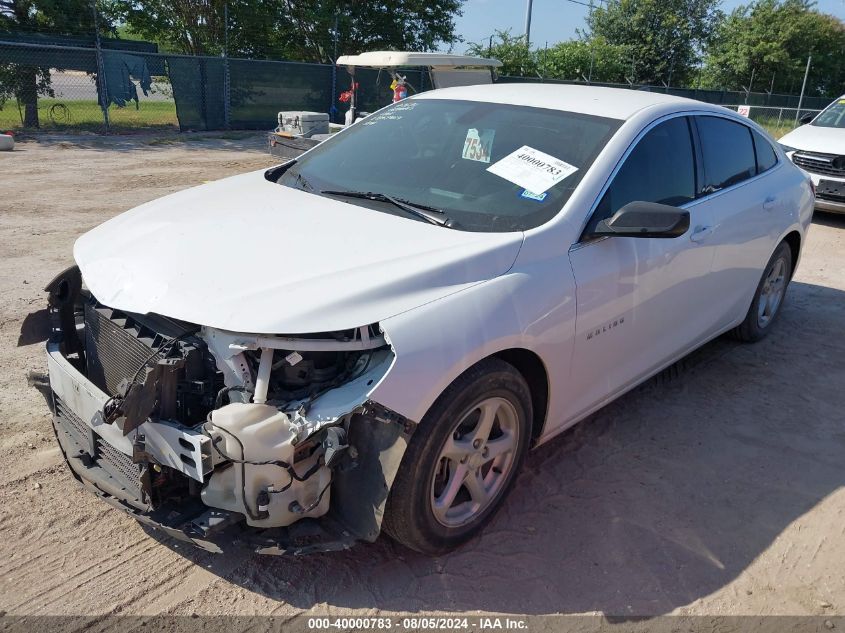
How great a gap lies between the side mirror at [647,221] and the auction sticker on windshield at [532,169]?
0.35m

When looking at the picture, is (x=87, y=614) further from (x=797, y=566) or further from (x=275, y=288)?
(x=797, y=566)

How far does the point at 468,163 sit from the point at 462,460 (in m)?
1.53

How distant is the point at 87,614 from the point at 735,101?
35.0 meters

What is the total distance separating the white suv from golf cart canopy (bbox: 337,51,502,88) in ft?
15.5

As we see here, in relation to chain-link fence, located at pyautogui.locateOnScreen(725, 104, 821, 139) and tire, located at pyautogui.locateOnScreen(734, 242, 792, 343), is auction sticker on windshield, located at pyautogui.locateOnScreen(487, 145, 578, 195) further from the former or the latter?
chain-link fence, located at pyautogui.locateOnScreen(725, 104, 821, 139)

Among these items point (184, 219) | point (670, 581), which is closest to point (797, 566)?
point (670, 581)

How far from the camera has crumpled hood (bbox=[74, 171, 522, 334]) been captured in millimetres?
2496

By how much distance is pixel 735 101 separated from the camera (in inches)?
1266

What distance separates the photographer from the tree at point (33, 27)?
1611cm

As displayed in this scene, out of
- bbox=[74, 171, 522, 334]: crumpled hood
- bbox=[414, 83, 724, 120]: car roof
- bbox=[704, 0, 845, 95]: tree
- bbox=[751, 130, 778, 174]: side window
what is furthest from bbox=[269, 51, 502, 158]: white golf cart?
bbox=[704, 0, 845, 95]: tree

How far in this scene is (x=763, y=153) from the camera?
4992 millimetres

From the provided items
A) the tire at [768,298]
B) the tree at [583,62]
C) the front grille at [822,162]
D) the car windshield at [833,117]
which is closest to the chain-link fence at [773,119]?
the tree at [583,62]

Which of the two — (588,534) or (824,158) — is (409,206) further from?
(824,158)

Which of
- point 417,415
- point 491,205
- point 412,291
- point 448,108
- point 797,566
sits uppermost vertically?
point 448,108
